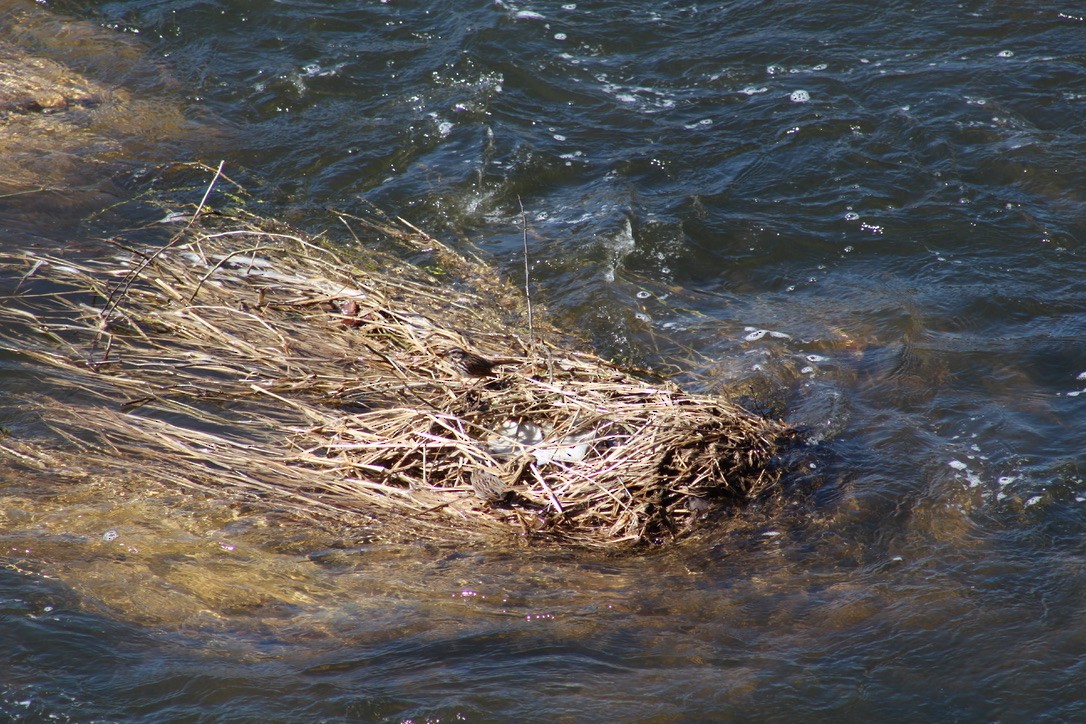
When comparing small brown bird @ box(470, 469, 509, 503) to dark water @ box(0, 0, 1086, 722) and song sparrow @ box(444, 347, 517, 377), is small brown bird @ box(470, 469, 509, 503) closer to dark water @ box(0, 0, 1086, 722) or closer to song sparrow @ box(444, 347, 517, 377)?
dark water @ box(0, 0, 1086, 722)

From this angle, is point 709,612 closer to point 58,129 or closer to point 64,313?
point 64,313

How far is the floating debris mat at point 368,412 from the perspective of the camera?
13.1ft

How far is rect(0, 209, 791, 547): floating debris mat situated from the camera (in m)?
4.01

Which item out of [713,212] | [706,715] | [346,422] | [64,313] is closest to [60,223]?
[64,313]

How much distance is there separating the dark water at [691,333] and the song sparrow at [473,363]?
83 centimetres

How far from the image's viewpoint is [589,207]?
6750 millimetres

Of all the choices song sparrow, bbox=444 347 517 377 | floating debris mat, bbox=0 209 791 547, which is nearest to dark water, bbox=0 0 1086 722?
floating debris mat, bbox=0 209 791 547

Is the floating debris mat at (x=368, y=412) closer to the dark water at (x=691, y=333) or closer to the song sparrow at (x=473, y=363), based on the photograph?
the song sparrow at (x=473, y=363)

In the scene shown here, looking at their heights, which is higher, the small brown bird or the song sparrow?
the song sparrow

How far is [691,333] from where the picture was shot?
5.67m

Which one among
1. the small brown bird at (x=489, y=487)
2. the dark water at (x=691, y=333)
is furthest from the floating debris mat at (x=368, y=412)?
the dark water at (x=691, y=333)

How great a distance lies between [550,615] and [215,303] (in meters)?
2.35

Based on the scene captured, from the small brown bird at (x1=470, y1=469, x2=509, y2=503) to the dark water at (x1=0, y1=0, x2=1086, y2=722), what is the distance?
240 millimetres

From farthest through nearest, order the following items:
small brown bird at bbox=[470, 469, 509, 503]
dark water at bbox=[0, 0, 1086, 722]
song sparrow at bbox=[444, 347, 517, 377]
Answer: song sparrow at bbox=[444, 347, 517, 377] < small brown bird at bbox=[470, 469, 509, 503] < dark water at bbox=[0, 0, 1086, 722]
